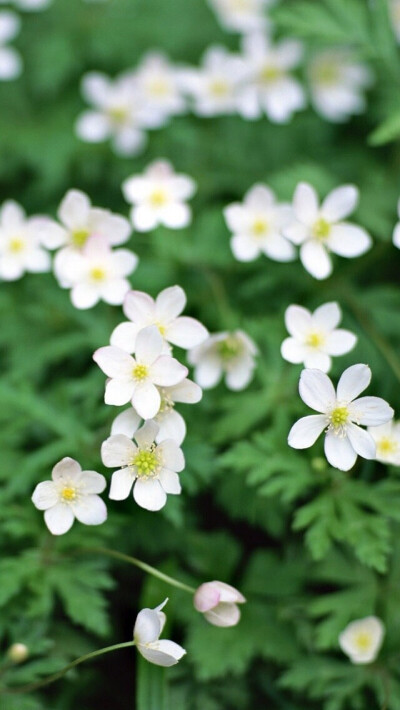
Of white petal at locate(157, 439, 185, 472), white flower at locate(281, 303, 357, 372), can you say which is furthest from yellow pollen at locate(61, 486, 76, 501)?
white flower at locate(281, 303, 357, 372)

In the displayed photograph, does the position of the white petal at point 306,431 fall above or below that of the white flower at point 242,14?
below

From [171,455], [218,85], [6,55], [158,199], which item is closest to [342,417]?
[171,455]

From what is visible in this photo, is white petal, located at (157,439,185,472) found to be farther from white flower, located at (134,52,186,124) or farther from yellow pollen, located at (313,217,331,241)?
white flower, located at (134,52,186,124)

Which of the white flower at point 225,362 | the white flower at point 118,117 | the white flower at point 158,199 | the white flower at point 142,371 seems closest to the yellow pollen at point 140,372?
the white flower at point 142,371

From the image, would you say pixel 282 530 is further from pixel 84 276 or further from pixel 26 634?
pixel 84 276

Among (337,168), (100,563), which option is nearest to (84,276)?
(100,563)

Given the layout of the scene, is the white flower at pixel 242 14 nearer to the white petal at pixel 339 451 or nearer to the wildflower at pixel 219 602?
the white petal at pixel 339 451
